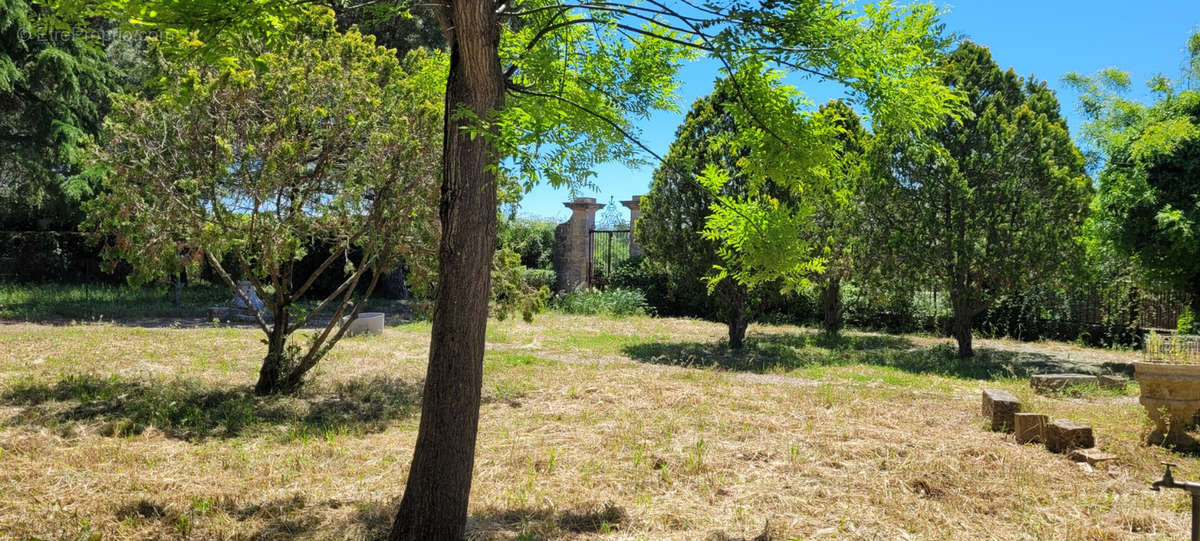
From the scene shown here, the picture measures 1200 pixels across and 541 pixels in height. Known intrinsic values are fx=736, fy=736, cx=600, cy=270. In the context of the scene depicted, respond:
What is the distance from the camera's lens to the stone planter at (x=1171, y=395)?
564cm

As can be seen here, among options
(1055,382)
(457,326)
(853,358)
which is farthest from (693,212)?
(457,326)

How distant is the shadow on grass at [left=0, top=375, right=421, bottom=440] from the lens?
20.0 ft

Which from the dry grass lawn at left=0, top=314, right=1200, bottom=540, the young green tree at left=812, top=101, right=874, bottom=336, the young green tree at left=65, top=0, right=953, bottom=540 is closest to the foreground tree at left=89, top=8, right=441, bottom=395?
the dry grass lawn at left=0, top=314, right=1200, bottom=540

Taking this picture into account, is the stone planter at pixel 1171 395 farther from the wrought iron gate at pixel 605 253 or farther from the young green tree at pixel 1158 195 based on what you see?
the wrought iron gate at pixel 605 253

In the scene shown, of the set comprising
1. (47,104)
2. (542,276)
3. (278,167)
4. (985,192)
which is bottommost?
(542,276)

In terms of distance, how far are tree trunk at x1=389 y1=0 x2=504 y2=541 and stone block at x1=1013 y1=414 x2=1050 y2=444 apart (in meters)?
4.55

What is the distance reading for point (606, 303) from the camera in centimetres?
1764

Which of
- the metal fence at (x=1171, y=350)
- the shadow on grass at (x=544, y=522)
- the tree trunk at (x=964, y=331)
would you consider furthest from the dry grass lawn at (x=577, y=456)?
the tree trunk at (x=964, y=331)

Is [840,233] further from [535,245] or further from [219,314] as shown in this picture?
[219,314]

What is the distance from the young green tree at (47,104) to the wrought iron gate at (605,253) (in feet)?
37.6

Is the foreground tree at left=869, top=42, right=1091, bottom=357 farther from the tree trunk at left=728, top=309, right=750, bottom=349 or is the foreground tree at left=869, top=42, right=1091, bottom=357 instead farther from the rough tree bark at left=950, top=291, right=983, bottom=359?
the tree trunk at left=728, top=309, right=750, bottom=349

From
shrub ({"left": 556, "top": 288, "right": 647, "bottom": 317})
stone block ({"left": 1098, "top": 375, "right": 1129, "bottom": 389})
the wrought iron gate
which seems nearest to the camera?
stone block ({"left": 1098, "top": 375, "right": 1129, "bottom": 389})

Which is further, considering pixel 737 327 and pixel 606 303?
pixel 606 303

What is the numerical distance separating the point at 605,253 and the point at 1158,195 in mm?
12533
